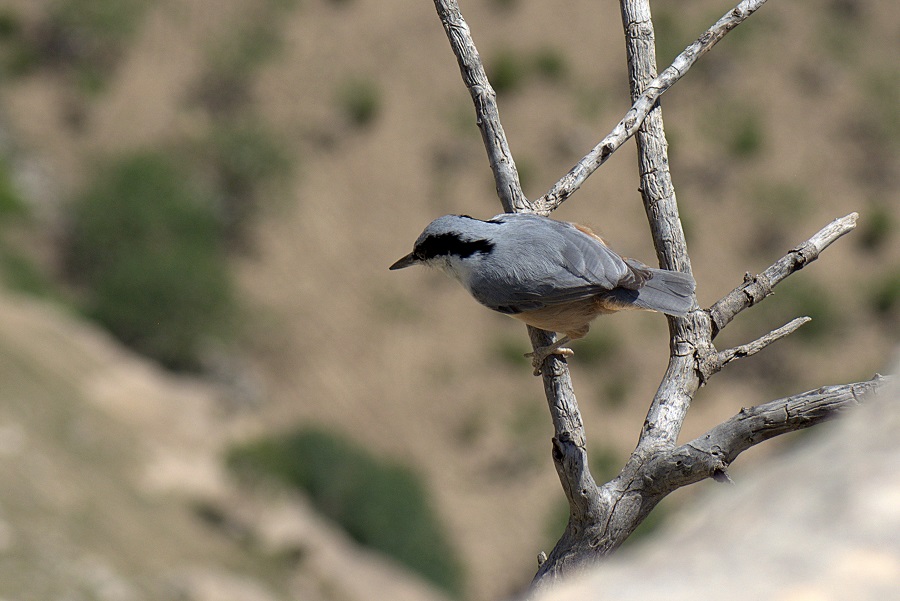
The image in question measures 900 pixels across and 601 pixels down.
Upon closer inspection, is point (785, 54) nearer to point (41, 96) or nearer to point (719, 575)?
point (41, 96)

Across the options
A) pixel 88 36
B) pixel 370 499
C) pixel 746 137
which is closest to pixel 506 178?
pixel 370 499

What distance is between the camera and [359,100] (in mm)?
16719

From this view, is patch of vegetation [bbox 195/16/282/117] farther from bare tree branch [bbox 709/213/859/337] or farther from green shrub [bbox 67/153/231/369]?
bare tree branch [bbox 709/213/859/337]

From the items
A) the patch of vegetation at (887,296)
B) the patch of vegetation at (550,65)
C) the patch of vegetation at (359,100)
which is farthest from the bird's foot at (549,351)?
the patch of vegetation at (550,65)

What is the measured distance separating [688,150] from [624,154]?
1090 mm

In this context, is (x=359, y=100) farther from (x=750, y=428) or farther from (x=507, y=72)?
(x=750, y=428)

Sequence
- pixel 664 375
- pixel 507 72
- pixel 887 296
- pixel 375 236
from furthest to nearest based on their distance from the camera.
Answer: pixel 507 72 → pixel 375 236 → pixel 887 296 → pixel 664 375

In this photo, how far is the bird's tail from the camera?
3.33 m

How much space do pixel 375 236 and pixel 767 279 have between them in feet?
42.2

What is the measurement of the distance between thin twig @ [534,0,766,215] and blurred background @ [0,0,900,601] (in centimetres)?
877

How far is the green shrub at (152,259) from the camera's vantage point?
587 inches

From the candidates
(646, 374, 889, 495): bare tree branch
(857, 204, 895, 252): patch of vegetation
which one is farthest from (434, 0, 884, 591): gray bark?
(857, 204, 895, 252): patch of vegetation

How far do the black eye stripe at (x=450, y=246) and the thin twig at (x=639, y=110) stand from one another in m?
0.26

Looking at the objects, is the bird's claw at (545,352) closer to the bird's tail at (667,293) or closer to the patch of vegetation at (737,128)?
the bird's tail at (667,293)
